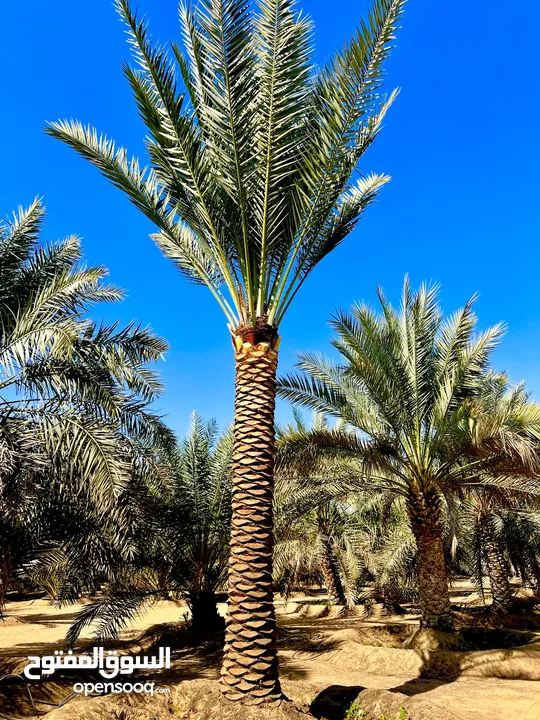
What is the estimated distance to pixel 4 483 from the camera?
704cm

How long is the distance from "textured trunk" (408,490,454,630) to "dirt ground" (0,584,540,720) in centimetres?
58

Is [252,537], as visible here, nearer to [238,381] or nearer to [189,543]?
[238,381]

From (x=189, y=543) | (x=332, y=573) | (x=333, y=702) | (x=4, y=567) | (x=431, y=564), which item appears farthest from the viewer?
(x=332, y=573)

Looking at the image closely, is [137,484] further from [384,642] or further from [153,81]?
[384,642]

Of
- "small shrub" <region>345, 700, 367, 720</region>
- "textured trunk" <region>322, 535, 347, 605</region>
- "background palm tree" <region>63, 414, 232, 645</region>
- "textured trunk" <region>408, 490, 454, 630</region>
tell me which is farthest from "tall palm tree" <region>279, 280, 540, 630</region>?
"textured trunk" <region>322, 535, 347, 605</region>

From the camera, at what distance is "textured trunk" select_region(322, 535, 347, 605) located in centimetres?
2041

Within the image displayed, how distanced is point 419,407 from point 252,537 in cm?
634

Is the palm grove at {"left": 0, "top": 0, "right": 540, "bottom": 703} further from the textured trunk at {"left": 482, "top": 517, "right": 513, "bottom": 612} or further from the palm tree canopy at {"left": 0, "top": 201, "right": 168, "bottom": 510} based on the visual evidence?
the textured trunk at {"left": 482, "top": 517, "right": 513, "bottom": 612}

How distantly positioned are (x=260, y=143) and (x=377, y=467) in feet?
23.2

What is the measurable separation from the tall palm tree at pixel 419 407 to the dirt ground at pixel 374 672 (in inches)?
55.4

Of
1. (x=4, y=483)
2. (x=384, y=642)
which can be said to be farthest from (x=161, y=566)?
(x=4, y=483)

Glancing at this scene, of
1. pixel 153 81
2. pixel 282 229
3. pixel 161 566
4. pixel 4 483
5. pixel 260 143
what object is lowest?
pixel 161 566

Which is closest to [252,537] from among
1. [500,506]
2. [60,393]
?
[60,393]

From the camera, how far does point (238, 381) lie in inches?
263
